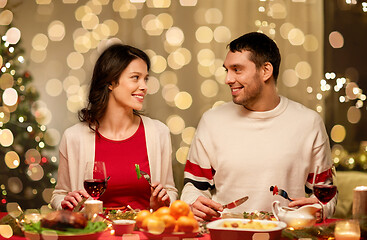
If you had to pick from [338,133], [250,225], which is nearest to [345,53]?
[338,133]

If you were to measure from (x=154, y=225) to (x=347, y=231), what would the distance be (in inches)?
22.4

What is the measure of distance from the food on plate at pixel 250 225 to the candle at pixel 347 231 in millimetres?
193

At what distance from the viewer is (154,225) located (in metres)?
1.50

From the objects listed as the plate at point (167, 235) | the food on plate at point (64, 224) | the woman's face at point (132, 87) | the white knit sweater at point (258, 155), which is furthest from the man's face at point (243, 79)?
the food on plate at point (64, 224)

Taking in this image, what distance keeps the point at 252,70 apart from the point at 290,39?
2.96ft

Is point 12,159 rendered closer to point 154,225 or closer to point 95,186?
point 95,186

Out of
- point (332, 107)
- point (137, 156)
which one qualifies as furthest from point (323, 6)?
point (137, 156)

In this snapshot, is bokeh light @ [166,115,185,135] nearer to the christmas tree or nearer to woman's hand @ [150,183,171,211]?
the christmas tree

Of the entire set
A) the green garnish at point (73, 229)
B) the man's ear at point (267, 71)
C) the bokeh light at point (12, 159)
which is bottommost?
the bokeh light at point (12, 159)

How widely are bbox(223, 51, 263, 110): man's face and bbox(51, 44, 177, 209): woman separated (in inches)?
17.4

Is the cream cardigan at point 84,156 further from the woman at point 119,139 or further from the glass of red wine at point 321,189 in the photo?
the glass of red wine at point 321,189

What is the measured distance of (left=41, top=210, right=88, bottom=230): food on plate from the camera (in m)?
1.47

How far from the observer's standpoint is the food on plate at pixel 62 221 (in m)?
1.47

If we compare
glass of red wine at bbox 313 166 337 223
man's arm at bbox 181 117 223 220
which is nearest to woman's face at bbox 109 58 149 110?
man's arm at bbox 181 117 223 220
